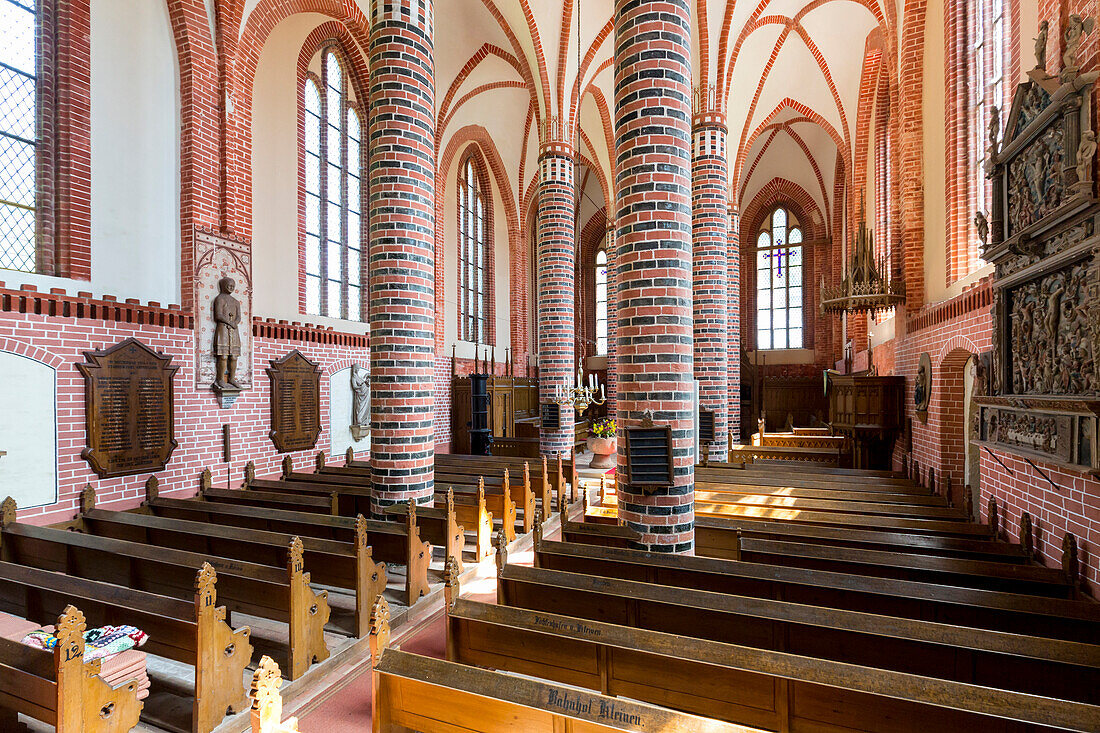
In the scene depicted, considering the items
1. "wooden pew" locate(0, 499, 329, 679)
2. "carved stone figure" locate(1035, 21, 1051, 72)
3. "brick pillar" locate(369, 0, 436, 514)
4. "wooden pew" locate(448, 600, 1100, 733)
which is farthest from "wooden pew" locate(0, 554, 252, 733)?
"carved stone figure" locate(1035, 21, 1051, 72)

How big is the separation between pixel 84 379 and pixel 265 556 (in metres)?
3.85

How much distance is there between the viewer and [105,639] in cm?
334

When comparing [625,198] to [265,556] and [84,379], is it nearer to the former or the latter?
Result: [265,556]

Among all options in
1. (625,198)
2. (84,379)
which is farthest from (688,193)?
(84,379)

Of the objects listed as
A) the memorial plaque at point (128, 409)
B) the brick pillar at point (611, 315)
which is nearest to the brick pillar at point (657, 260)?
the memorial plaque at point (128, 409)

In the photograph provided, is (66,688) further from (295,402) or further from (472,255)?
(472,255)

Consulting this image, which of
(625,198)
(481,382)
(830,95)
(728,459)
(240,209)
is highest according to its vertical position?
(830,95)

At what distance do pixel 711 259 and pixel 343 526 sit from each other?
855 centimetres

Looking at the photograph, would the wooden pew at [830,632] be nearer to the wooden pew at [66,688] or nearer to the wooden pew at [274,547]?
the wooden pew at [274,547]

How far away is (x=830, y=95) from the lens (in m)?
15.4

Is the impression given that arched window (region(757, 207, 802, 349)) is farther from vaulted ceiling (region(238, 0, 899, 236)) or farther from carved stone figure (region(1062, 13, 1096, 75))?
carved stone figure (region(1062, 13, 1096, 75))

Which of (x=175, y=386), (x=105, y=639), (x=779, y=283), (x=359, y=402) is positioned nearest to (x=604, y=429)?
(x=359, y=402)

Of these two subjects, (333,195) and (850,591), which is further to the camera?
(333,195)

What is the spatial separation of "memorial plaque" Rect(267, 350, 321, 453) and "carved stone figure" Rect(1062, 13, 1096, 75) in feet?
33.2
